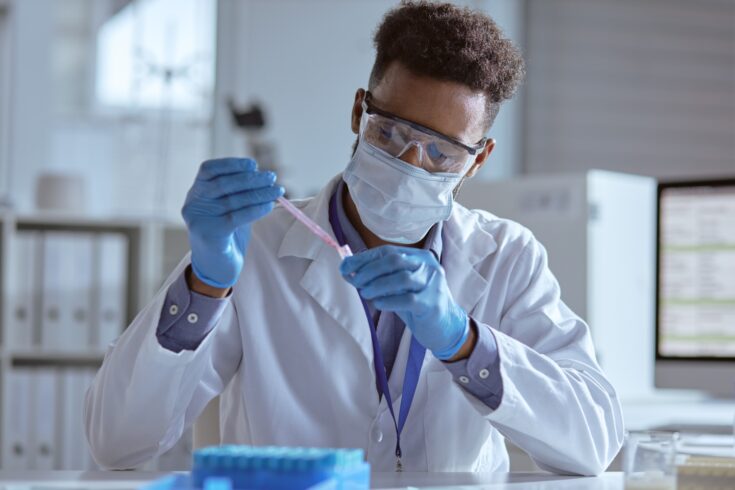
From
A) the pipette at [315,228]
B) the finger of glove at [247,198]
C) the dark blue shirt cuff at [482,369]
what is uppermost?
the finger of glove at [247,198]

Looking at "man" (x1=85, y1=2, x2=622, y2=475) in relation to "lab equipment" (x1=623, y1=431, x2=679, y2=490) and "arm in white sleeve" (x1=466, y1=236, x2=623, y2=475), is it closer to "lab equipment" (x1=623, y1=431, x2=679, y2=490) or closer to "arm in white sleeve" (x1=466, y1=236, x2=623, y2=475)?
"arm in white sleeve" (x1=466, y1=236, x2=623, y2=475)

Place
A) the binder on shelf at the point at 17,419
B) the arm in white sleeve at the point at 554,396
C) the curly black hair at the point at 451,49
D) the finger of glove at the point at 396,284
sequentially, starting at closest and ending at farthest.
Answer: the finger of glove at the point at 396,284, the arm in white sleeve at the point at 554,396, the curly black hair at the point at 451,49, the binder on shelf at the point at 17,419

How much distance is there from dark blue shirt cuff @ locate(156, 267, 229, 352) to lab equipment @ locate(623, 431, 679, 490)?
0.57 meters

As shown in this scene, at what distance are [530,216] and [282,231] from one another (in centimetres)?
101

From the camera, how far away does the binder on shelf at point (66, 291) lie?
10.2 feet

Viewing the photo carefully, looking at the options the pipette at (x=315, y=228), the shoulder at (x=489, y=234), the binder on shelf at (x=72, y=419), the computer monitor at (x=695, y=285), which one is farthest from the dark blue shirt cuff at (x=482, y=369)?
the binder on shelf at (x=72, y=419)

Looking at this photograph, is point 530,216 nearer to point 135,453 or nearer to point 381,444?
point 381,444

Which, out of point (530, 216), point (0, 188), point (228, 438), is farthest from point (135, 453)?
point (0, 188)

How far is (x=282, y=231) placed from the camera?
5.29ft

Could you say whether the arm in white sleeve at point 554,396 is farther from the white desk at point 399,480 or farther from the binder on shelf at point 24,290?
the binder on shelf at point 24,290

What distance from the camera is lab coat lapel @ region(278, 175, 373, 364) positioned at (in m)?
1.51

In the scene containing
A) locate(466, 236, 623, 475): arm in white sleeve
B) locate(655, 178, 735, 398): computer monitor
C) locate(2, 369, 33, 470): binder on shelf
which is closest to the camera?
locate(466, 236, 623, 475): arm in white sleeve

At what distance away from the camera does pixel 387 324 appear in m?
1.54

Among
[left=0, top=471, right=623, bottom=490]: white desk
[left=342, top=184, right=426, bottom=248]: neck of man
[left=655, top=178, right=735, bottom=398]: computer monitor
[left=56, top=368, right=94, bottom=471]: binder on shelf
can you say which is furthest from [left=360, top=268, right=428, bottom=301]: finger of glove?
[left=56, top=368, right=94, bottom=471]: binder on shelf
